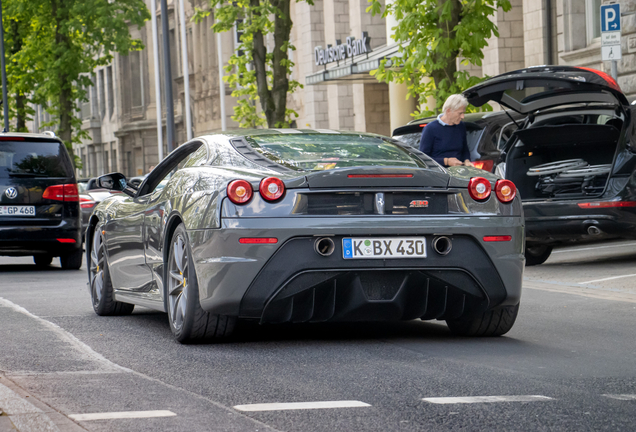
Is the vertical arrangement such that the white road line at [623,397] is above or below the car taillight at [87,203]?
below

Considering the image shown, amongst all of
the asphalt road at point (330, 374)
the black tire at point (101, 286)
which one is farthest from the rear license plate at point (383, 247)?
the black tire at point (101, 286)

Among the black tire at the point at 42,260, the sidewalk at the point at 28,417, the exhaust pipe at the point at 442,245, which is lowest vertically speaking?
the black tire at the point at 42,260

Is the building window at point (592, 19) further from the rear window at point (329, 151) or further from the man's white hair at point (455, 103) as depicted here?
the rear window at point (329, 151)

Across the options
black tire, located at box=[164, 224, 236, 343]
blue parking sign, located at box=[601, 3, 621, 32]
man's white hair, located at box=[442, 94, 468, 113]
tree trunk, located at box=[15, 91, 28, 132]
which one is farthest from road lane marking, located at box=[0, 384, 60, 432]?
tree trunk, located at box=[15, 91, 28, 132]

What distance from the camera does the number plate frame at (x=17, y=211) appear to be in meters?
15.1

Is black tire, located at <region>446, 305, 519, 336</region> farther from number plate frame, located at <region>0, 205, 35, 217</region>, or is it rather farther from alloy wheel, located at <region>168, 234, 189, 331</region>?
number plate frame, located at <region>0, 205, 35, 217</region>

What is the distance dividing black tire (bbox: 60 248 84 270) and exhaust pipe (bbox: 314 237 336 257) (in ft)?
31.9

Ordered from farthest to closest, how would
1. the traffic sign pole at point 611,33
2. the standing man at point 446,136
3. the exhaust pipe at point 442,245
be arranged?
the traffic sign pole at point 611,33 < the standing man at point 446,136 < the exhaust pipe at point 442,245

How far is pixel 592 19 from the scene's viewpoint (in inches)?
910

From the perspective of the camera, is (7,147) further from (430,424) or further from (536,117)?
(430,424)

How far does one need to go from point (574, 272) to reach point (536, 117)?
182 cm

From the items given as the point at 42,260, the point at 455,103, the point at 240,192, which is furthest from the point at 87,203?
A: the point at 240,192

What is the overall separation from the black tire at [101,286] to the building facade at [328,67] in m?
11.5

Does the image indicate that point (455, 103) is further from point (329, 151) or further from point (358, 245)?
point (358, 245)
